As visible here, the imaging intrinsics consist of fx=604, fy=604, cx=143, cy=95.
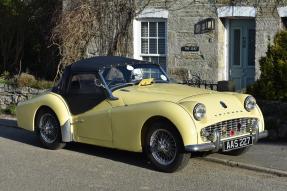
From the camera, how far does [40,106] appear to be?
34.9ft

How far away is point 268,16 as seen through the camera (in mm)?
14336

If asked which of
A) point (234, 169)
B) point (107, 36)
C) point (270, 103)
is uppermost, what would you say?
point (107, 36)

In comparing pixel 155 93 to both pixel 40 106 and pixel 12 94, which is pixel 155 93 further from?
pixel 12 94

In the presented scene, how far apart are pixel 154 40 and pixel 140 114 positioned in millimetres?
7882

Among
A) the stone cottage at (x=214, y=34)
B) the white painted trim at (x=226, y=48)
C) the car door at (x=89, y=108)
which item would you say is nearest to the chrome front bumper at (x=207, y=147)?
the car door at (x=89, y=108)

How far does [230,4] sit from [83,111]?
6.31 meters

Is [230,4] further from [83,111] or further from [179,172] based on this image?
[179,172]

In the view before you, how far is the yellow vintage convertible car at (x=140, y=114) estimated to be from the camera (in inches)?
329

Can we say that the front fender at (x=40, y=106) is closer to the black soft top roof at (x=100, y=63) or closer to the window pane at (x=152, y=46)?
the black soft top roof at (x=100, y=63)

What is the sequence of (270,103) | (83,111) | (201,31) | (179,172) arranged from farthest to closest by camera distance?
(201,31) < (270,103) < (83,111) < (179,172)

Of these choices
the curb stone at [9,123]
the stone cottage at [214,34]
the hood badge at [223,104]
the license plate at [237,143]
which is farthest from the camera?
the stone cottage at [214,34]

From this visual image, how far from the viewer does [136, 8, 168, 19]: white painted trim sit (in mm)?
16016

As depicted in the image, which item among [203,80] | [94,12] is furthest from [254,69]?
[94,12]

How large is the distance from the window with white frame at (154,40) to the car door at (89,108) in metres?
6.38
